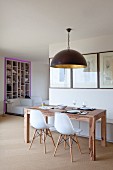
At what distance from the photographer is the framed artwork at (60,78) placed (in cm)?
478

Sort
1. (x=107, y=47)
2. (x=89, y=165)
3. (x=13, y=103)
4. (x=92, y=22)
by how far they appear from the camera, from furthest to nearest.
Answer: (x=13, y=103)
(x=107, y=47)
(x=92, y=22)
(x=89, y=165)

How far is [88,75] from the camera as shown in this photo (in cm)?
445

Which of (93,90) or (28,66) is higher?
(28,66)

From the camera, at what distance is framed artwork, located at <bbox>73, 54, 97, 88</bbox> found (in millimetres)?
4359

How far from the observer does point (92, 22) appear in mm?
3248

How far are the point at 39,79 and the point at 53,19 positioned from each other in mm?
5955

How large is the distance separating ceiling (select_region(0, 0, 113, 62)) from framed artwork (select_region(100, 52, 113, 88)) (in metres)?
0.54

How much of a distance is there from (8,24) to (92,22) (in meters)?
1.64

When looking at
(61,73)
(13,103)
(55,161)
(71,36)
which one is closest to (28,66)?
(13,103)

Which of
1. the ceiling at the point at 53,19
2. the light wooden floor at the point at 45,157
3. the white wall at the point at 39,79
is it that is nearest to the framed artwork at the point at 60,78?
the ceiling at the point at 53,19

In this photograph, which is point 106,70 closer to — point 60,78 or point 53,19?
point 60,78

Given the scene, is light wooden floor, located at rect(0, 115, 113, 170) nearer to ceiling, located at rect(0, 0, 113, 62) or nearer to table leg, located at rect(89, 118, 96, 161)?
table leg, located at rect(89, 118, 96, 161)

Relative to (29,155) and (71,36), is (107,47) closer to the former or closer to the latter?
(71,36)

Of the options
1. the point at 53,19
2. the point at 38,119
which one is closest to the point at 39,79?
the point at 38,119
